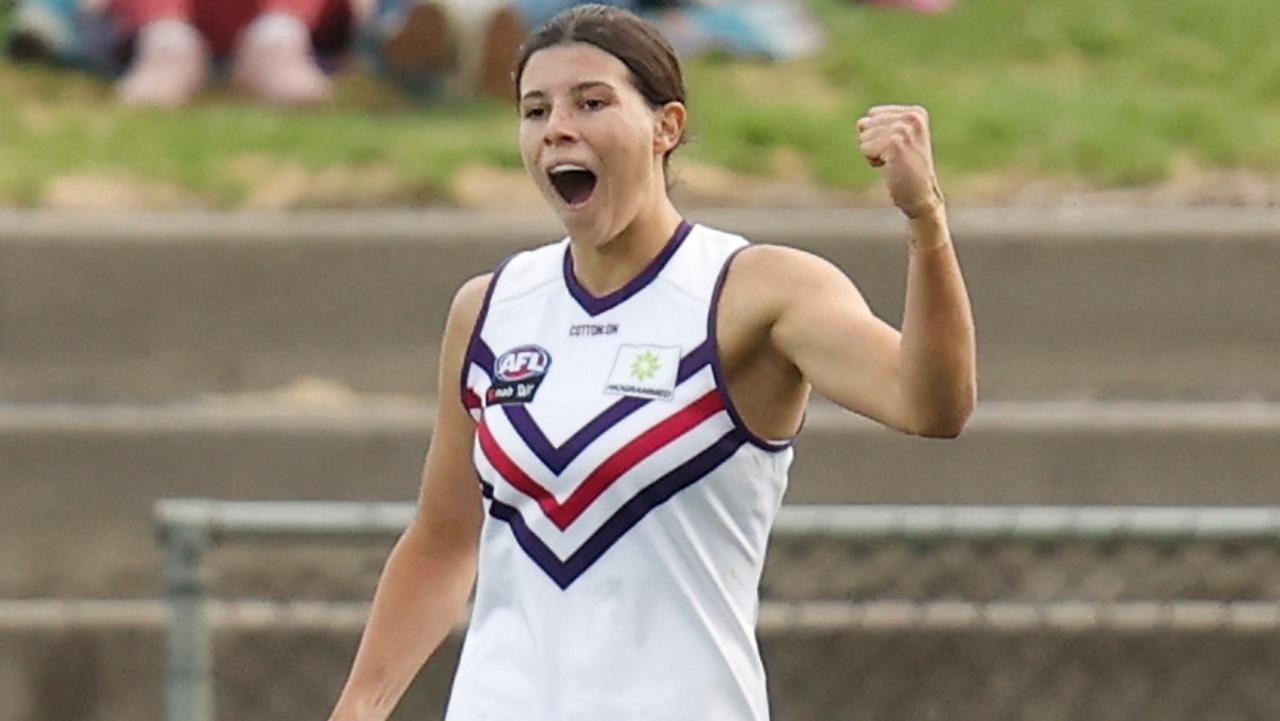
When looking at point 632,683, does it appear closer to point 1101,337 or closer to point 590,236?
point 590,236

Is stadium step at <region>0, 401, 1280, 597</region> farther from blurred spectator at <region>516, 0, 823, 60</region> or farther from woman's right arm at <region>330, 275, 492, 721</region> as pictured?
woman's right arm at <region>330, 275, 492, 721</region>

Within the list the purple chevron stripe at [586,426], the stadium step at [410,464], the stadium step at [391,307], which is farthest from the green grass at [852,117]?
the purple chevron stripe at [586,426]

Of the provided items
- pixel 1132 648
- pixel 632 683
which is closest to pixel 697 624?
pixel 632 683

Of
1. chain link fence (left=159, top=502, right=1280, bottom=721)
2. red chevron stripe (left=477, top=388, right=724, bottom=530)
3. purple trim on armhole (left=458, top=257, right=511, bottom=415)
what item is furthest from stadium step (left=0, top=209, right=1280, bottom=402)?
red chevron stripe (left=477, top=388, right=724, bottom=530)

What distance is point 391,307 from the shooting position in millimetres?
7965

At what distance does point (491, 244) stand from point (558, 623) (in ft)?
15.1

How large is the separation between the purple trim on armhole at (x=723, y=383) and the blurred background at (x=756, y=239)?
168 centimetres

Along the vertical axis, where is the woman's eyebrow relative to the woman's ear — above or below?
above

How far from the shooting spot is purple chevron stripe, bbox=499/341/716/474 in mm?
3275

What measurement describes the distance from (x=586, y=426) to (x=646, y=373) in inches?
3.6

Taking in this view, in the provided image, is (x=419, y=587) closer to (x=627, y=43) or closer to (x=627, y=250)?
(x=627, y=250)

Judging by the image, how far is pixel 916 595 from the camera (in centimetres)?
659

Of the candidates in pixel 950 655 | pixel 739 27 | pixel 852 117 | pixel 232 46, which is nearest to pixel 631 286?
pixel 950 655

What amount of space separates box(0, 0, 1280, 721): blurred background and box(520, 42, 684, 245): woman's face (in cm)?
174
